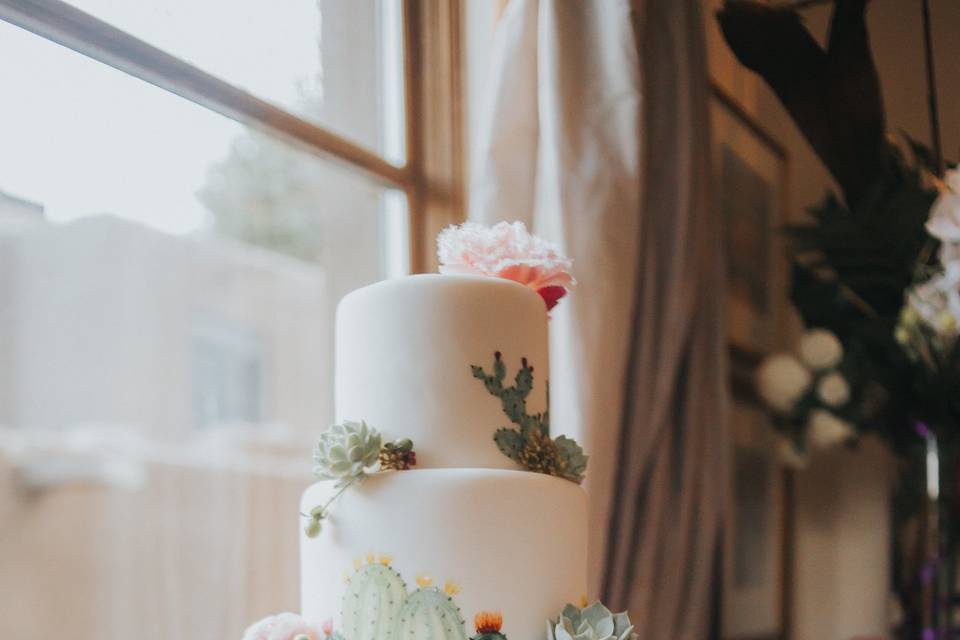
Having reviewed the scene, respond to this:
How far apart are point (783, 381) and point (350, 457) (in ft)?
5.03

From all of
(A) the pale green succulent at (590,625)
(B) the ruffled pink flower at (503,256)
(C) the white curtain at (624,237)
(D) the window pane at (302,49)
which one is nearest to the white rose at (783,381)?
(C) the white curtain at (624,237)

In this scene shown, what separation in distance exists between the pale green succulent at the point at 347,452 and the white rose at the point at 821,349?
4.87 ft

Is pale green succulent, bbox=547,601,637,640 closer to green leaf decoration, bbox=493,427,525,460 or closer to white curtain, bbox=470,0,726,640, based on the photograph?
green leaf decoration, bbox=493,427,525,460

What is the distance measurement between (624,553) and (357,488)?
0.73 m

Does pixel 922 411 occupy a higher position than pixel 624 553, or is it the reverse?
pixel 922 411

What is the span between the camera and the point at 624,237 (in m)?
1.57

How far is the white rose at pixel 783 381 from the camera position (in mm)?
2252

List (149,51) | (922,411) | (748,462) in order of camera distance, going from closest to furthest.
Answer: (149,51) < (922,411) < (748,462)

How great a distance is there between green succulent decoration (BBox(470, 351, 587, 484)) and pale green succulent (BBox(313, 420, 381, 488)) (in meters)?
0.12

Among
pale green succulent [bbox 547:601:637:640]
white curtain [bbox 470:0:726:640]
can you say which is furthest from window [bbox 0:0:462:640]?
pale green succulent [bbox 547:601:637:640]

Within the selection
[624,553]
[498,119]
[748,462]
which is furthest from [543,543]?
[748,462]

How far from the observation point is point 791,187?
2.52 metres

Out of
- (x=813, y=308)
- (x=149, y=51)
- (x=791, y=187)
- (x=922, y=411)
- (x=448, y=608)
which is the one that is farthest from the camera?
(x=791, y=187)

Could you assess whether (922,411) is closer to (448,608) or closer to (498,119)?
(498,119)
